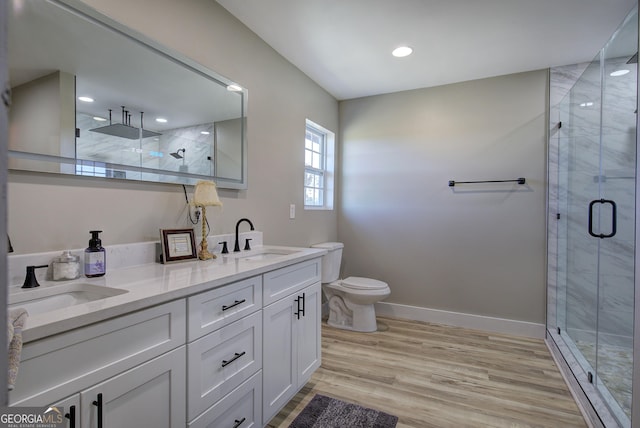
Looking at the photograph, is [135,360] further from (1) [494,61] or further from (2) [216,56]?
(1) [494,61]

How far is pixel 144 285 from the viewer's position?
107 cm

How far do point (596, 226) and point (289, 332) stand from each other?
2196 millimetres

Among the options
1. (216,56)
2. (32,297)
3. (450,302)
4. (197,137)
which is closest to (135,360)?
(32,297)

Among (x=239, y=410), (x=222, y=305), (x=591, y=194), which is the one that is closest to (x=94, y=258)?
(x=222, y=305)

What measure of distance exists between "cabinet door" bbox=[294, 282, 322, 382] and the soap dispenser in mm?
980

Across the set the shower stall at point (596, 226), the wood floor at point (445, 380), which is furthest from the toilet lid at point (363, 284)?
the shower stall at point (596, 226)

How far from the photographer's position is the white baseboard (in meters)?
2.83

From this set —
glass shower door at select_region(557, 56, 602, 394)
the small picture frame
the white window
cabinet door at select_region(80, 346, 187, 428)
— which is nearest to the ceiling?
glass shower door at select_region(557, 56, 602, 394)

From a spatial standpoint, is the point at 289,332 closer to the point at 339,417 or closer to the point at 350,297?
the point at 339,417

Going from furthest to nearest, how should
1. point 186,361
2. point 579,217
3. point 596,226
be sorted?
point 579,217 → point 596,226 → point 186,361

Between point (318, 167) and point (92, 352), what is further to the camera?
point (318, 167)

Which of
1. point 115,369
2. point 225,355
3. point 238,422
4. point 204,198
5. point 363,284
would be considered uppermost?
point 204,198

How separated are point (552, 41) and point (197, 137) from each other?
2.66 metres

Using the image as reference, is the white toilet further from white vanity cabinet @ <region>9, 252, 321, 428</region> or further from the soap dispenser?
the soap dispenser
